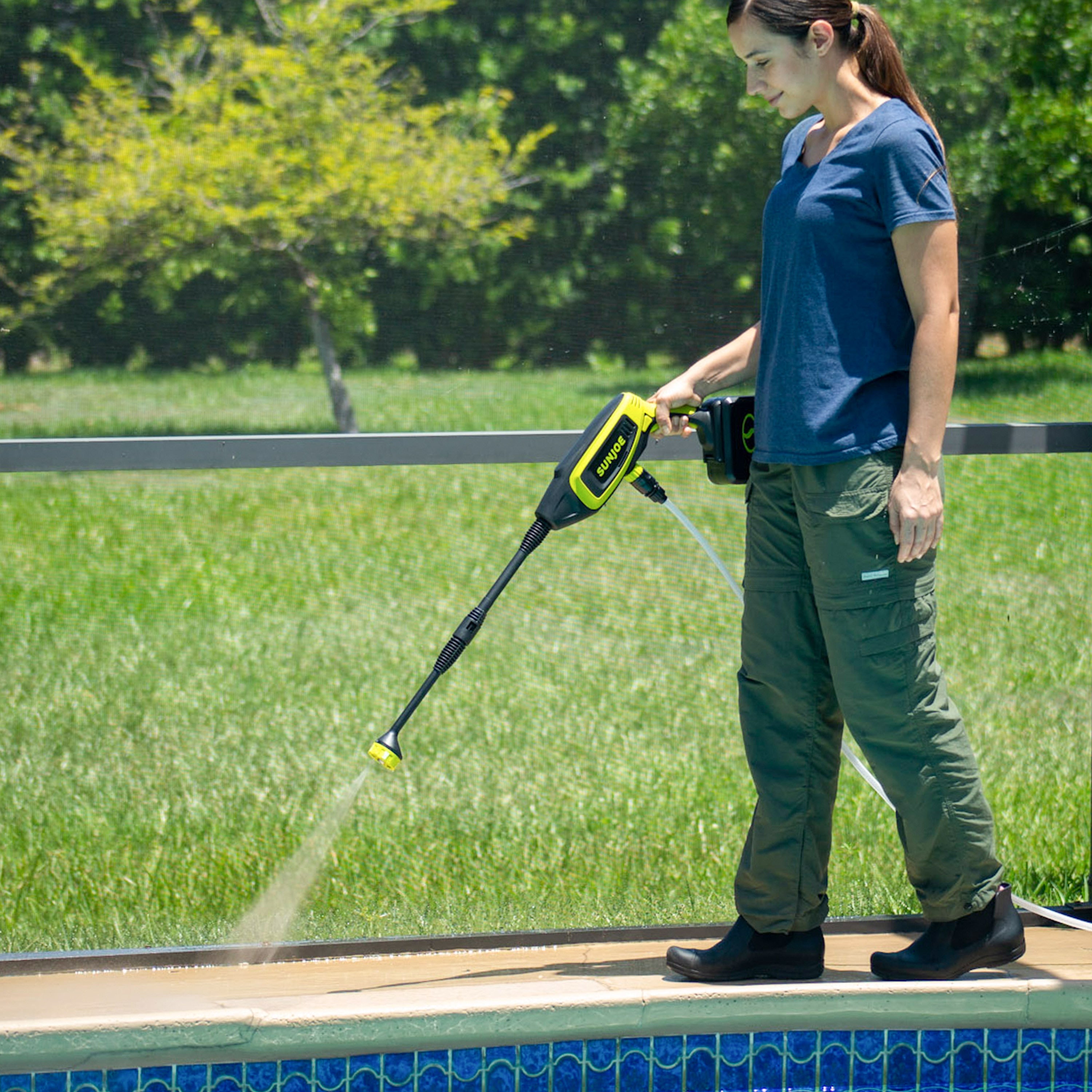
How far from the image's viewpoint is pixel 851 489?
1713mm

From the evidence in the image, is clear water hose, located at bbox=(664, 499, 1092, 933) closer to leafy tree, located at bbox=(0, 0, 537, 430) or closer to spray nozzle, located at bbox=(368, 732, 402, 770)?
spray nozzle, located at bbox=(368, 732, 402, 770)

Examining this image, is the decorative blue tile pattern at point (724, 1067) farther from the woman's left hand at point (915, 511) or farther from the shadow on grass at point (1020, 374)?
the shadow on grass at point (1020, 374)

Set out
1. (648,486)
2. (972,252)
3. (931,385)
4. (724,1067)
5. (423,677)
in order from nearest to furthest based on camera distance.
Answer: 1. (931,385)
2. (724,1067)
3. (648,486)
4. (972,252)
5. (423,677)

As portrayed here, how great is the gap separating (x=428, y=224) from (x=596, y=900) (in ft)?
4.32

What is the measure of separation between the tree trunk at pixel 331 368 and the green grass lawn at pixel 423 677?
3cm

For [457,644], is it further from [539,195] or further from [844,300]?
[539,195]

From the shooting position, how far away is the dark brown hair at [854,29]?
166cm

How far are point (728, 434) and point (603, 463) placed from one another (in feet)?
0.62

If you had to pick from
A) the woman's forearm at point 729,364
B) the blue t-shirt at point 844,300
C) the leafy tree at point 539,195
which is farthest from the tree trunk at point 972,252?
the blue t-shirt at point 844,300

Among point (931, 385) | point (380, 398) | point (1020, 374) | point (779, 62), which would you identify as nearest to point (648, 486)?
point (931, 385)

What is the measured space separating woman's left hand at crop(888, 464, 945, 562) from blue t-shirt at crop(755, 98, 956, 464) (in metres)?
0.07

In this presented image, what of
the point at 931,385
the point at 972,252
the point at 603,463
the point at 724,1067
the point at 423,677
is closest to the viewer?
the point at 931,385

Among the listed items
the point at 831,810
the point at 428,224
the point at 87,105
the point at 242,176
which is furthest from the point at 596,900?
the point at 87,105

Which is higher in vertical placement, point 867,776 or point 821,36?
point 821,36
